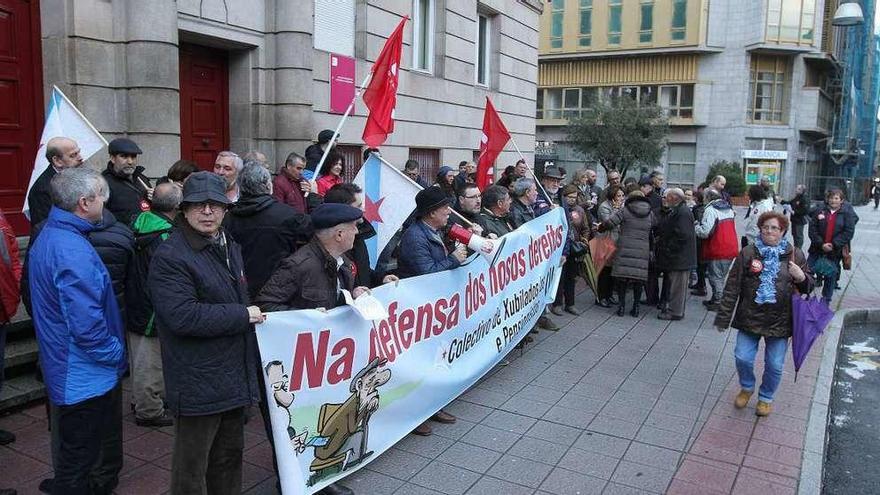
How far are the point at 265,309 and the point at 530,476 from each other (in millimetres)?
2107

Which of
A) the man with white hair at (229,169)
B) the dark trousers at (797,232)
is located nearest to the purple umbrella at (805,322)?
the man with white hair at (229,169)

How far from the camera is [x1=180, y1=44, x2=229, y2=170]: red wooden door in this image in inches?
350

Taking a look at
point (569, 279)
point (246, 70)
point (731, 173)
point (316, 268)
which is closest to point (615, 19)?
point (731, 173)

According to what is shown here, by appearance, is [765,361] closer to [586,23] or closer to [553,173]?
[553,173]

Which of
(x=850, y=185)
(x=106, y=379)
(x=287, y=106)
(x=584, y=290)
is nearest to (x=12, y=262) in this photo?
(x=106, y=379)

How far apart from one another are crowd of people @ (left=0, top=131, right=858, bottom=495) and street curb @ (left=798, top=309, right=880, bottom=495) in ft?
1.49

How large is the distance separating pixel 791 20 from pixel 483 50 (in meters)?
35.2

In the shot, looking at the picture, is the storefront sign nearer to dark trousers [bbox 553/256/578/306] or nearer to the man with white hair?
dark trousers [bbox 553/256/578/306]

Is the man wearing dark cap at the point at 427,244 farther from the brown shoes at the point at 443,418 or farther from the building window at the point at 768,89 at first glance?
the building window at the point at 768,89

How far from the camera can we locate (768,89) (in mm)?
43594

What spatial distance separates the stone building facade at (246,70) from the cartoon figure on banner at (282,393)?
5035mm

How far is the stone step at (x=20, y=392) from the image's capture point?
500 centimetres

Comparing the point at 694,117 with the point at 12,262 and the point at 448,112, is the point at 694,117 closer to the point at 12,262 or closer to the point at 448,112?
the point at 448,112

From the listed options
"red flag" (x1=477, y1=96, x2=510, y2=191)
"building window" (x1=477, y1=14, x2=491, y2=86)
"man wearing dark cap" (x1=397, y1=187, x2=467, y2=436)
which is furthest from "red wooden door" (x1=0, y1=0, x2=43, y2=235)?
"building window" (x1=477, y1=14, x2=491, y2=86)
